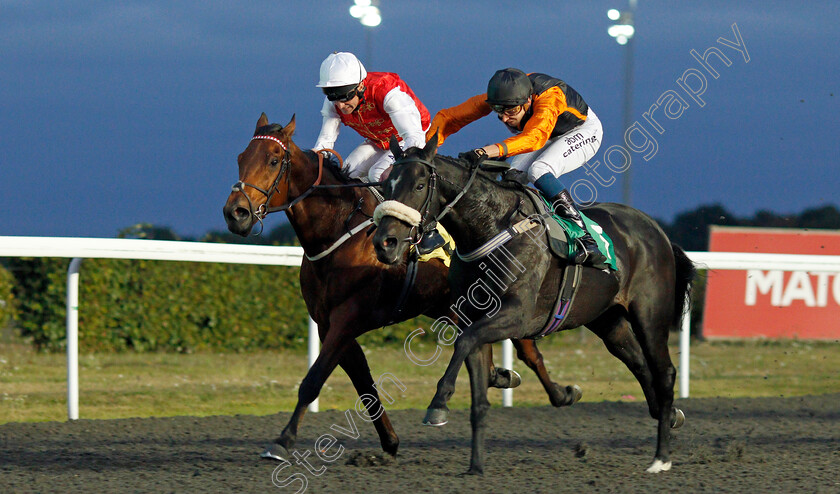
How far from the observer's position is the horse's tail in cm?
511

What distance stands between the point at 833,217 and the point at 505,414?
40.3ft

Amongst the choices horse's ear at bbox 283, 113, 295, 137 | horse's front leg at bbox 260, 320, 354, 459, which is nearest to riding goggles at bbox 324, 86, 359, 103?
horse's ear at bbox 283, 113, 295, 137

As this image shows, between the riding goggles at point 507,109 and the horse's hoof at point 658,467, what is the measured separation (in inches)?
70.4

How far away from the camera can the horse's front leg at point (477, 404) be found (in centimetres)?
379

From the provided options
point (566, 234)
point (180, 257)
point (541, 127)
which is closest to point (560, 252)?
point (566, 234)

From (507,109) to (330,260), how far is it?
43.8 inches

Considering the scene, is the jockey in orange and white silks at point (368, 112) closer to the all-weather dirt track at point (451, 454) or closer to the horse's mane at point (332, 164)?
the horse's mane at point (332, 164)

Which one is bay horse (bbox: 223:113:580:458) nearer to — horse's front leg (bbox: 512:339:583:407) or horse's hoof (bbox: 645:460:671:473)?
horse's front leg (bbox: 512:339:583:407)

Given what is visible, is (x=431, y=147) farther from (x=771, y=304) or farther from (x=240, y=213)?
(x=771, y=304)

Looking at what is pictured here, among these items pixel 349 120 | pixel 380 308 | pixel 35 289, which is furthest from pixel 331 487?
pixel 35 289

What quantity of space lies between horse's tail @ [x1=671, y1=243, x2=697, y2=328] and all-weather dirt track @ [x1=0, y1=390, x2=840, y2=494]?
0.73 m

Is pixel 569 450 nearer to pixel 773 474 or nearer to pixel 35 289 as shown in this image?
pixel 773 474

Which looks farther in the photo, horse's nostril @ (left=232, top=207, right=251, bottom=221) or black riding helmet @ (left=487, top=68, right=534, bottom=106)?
black riding helmet @ (left=487, top=68, right=534, bottom=106)

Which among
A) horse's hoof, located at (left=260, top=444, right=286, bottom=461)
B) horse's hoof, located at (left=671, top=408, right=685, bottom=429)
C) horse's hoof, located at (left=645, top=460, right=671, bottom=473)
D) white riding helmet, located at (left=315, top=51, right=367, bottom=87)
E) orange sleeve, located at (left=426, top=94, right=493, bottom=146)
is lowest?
horse's hoof, located at (left=260, top=444, right=286, bottom=461)
